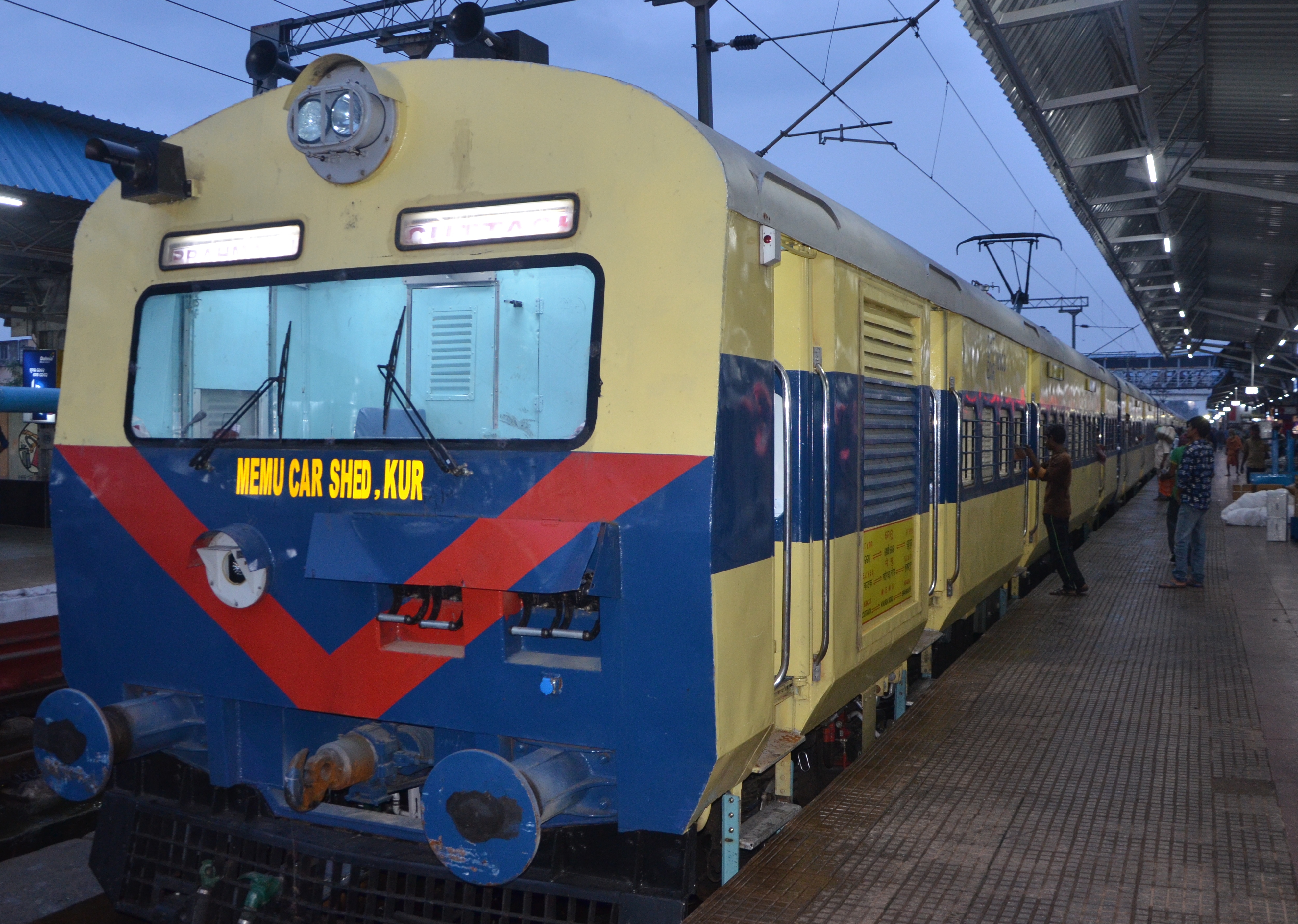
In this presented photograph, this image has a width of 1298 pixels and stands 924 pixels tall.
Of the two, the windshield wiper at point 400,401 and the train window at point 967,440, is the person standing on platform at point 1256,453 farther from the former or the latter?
the windshield wiper at point 400,401

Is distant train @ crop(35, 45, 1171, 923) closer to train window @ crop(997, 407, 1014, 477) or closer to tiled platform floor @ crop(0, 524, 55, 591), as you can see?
→ tiled platform floor @ crop(0, 524, 55, 591)

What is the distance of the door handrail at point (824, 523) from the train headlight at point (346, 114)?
1.66m

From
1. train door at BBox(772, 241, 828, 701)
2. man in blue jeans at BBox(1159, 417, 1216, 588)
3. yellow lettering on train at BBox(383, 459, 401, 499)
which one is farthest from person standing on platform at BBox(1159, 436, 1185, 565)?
yellow lettering on train at BBox(383, 459, 401, 499)

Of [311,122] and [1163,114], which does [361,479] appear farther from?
[1163,114]

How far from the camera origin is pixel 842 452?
4.13 metres

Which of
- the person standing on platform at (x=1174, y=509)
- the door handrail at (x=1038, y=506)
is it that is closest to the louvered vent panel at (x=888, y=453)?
the door handrail at (x=1038, y=506)

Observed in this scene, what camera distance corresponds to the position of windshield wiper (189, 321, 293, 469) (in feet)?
11.7

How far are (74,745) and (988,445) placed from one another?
5695mm

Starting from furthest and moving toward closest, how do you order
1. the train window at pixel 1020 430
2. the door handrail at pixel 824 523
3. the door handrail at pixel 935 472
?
the train window at pixel 1020 430 → the door handrail at pixel 935 472 → the door handrail at pixel 824 523

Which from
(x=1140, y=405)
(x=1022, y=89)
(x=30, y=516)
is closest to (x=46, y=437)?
(x=30, y=516)

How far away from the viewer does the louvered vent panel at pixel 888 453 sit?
4504 millimetres

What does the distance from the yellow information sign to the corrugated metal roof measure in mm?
9145

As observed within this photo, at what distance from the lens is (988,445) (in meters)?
7.27

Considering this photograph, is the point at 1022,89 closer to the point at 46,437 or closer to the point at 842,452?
the point at 842,452
